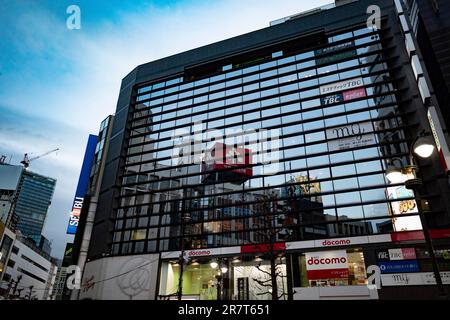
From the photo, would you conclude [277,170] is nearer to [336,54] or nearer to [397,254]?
[397,254]

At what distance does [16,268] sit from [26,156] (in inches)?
2889

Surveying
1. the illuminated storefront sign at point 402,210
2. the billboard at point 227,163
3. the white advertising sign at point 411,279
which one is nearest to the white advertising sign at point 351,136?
the illuminated storefront sign at point 402,210

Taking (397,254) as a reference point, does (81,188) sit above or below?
above

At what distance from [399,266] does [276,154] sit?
16.2m

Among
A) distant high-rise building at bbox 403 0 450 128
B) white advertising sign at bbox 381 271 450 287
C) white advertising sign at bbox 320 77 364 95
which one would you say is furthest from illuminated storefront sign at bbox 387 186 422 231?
distant high-rise building at bbox 403 0 450 128

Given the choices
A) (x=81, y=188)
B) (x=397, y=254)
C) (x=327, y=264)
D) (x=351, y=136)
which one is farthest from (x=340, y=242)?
(x=81, y=188)

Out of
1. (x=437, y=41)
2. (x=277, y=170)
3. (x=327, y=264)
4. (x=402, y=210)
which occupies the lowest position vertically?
(x=327, y=264)

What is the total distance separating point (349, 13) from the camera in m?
39.1

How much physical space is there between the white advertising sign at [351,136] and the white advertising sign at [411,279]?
12982 millimetres

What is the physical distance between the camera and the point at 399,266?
2658 cm

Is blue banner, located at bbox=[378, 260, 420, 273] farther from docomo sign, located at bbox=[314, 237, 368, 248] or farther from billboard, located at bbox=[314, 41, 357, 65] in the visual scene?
billboard, located at bbox=[314, 41, 357, 65]

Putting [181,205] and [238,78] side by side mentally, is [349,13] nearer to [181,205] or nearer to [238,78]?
[238,78]

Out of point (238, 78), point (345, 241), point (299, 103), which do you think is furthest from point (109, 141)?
point (345, 241)
